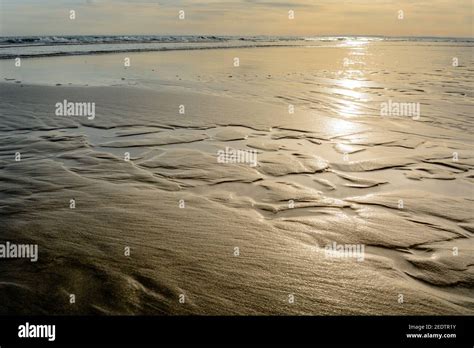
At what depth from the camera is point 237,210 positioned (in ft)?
13.3

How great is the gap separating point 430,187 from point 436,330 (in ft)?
8.02

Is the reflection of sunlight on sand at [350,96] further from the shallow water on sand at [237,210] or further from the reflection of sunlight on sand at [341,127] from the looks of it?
the reflection of sunlight on sand at [341,127]

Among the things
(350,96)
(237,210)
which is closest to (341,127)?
(350,96)

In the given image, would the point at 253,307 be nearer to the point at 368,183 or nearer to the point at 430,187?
the point at 368,183

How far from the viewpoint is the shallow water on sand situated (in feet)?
9.06

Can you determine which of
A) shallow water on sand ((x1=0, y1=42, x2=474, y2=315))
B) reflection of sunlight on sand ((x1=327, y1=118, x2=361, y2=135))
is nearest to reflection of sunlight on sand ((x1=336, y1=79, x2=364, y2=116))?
shallow water on sand ((x1=0, y1=42, x2=474, y2=315))

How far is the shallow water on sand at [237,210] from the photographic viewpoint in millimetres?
2762

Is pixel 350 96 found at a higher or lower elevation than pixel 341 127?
higher

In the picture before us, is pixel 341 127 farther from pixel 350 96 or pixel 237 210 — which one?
pixel 237 210

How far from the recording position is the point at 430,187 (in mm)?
4633

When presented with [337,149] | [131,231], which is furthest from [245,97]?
[131,231]

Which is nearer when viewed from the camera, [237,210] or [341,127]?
[237,210]

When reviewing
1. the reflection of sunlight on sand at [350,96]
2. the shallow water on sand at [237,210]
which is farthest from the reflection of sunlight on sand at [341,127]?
the reflection of sunlight on sand at [350,96]

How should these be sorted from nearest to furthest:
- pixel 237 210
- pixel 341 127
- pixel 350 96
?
1. pixel 237 210
2. pixel 341 127
3. pixel 350 96
